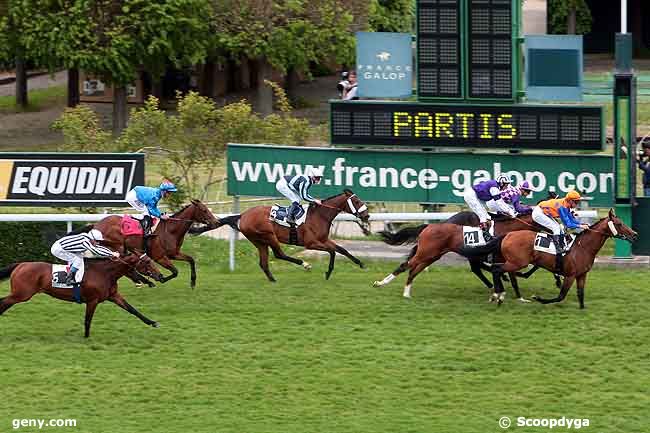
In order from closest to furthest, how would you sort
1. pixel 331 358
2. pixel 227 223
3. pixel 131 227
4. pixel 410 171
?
pixel 331 358, pixel 131 227, pixel 227 223, pixel 410 171

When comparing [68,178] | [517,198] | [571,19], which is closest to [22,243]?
[68,178]

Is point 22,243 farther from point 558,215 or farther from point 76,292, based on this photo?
point 558,215

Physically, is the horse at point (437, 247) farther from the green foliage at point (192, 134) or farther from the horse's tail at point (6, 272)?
the green foliage at point (192, 134)

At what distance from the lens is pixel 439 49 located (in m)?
18.1

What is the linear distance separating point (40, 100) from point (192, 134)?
21.3m

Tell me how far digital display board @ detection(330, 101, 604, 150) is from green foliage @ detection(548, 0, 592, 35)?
27.0 metres

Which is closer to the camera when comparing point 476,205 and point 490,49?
point 476,205

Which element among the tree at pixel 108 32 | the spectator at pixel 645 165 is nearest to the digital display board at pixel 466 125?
the spectator at pixel 645 165

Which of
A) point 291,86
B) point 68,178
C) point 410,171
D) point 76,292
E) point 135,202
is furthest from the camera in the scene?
point 291,86

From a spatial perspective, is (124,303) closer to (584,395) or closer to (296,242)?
(296,242)

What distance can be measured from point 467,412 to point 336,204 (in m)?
5.31

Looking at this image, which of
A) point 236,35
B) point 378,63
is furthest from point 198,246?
point 236,35

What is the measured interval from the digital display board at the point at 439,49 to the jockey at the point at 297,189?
6.51 feet

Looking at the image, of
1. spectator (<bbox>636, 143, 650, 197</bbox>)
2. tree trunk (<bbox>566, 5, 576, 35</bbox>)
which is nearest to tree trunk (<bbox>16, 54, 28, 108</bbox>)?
tree trunk (<bbox>566, 5, 576, 35</bbox>)
